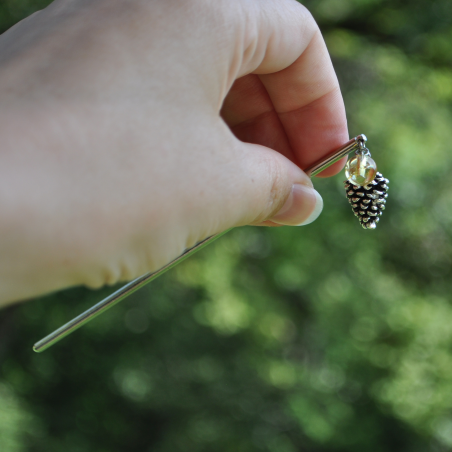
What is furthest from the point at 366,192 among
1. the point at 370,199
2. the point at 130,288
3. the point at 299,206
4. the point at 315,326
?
the point at 315,326

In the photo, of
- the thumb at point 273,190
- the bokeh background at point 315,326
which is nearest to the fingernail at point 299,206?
the thumb at point 273,190

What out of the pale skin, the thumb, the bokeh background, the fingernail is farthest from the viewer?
the bokeh background

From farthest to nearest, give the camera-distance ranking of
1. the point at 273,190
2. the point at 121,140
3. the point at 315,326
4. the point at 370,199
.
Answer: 1. the point at 315,326
2. the point at 370,199
3. the point at 273,190
4. the point at 121,140

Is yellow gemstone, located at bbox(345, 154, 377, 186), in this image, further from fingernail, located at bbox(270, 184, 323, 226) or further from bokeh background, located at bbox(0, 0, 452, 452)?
bokeh background, located at bbox(0, 0, 452, 452)

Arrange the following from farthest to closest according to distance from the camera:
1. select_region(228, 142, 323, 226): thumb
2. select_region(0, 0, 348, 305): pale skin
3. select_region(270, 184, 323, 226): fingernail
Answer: select_region(270, 184, 323, 226): fingernail → select_region(228, 142, 323, 226): thumb → select_region(0, 0, 348, 305): pale skin

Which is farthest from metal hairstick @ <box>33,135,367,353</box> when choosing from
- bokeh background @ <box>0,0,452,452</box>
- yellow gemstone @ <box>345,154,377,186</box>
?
bokeh background @ <box>0,0,452,452</box>

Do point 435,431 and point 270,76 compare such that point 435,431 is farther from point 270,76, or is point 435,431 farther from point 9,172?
point 9,172

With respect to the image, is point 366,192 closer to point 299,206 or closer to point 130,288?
point 299,206

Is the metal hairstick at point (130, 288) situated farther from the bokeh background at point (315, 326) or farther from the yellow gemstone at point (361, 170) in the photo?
the bokeh background at point (315, 326)
